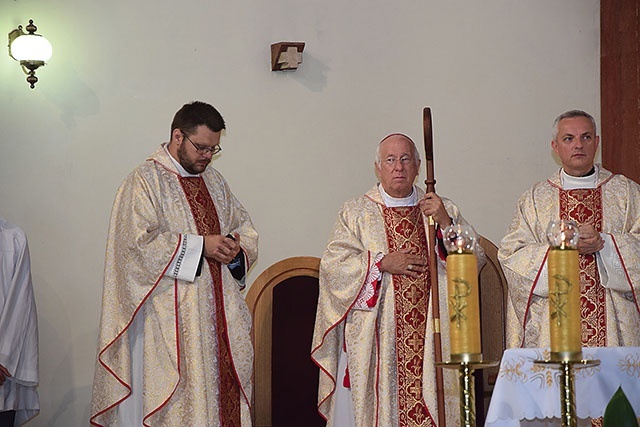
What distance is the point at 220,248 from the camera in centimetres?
559

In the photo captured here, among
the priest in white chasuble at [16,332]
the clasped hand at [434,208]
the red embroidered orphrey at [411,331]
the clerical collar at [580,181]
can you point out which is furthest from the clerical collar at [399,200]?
the priest in white chasuble at [16,332]

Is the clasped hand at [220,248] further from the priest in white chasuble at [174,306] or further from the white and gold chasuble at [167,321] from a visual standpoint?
the white and gold chasuble at [167,321]

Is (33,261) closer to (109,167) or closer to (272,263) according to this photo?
(109,167)

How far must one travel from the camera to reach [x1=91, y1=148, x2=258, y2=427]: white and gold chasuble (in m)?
5.53

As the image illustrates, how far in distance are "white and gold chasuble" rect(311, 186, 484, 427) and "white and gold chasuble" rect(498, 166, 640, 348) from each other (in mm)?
411

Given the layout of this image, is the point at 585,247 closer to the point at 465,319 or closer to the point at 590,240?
the point at 590,240

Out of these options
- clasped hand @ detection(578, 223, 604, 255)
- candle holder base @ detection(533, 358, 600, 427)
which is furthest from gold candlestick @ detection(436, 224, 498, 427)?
clasped hand @ detection(578, 223, 604, 255)

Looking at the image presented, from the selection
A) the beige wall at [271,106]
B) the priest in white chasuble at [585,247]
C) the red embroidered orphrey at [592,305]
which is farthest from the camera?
the beige wall at [271,106]

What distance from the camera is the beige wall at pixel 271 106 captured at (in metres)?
6.84

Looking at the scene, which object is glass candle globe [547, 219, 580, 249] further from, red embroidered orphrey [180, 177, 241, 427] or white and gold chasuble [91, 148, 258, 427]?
red embroidered orphrey [180, 177, 241, 427]

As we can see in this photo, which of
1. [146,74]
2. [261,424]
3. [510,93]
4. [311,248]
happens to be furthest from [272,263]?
[510,93]

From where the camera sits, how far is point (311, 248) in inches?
298

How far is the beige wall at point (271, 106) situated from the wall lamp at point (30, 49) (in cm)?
16

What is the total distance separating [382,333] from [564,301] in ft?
13.2
